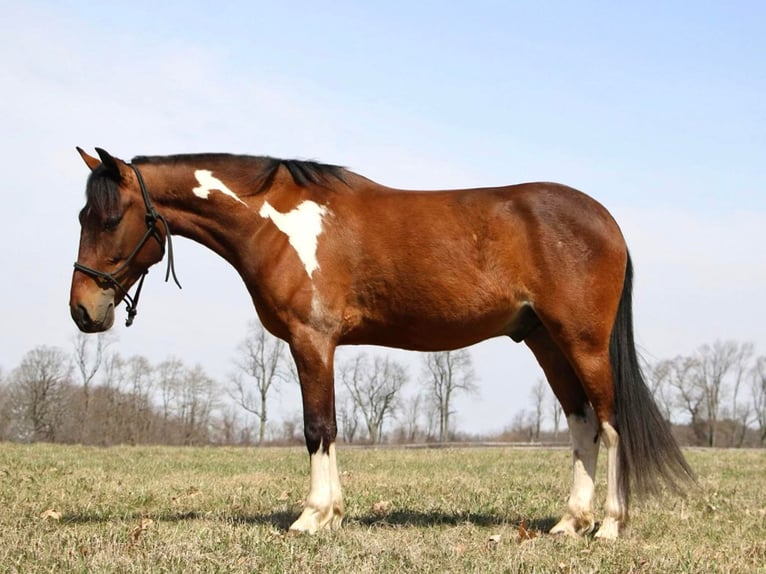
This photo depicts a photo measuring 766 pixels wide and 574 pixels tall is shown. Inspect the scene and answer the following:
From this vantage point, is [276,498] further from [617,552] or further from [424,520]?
[617,552]

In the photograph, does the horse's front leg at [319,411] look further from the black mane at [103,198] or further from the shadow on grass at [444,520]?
the black mane at [103,198]

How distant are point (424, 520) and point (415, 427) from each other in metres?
75.4

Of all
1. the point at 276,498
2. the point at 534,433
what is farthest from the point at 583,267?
the point at 534,433

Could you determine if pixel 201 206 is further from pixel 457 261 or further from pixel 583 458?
pixel 583 458

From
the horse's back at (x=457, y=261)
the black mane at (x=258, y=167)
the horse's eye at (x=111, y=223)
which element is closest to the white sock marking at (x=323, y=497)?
the horse's back at (x=457, y=261)

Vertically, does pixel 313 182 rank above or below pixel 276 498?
above

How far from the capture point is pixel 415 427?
81.1 meters

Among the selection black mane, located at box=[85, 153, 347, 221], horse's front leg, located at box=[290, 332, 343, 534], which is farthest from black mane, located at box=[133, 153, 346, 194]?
horse's front leg, located at box=[290, 332, 343, 534]

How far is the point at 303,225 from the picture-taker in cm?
652

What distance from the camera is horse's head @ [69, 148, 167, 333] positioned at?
21.0 ft

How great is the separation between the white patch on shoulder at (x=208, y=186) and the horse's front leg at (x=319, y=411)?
1.43 metres

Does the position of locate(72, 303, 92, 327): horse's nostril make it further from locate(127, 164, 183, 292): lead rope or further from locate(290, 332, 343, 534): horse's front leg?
locate(290, 332, 343, 534): horse's front leg

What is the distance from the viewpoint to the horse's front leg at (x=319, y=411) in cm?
614

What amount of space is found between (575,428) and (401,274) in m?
2.10
